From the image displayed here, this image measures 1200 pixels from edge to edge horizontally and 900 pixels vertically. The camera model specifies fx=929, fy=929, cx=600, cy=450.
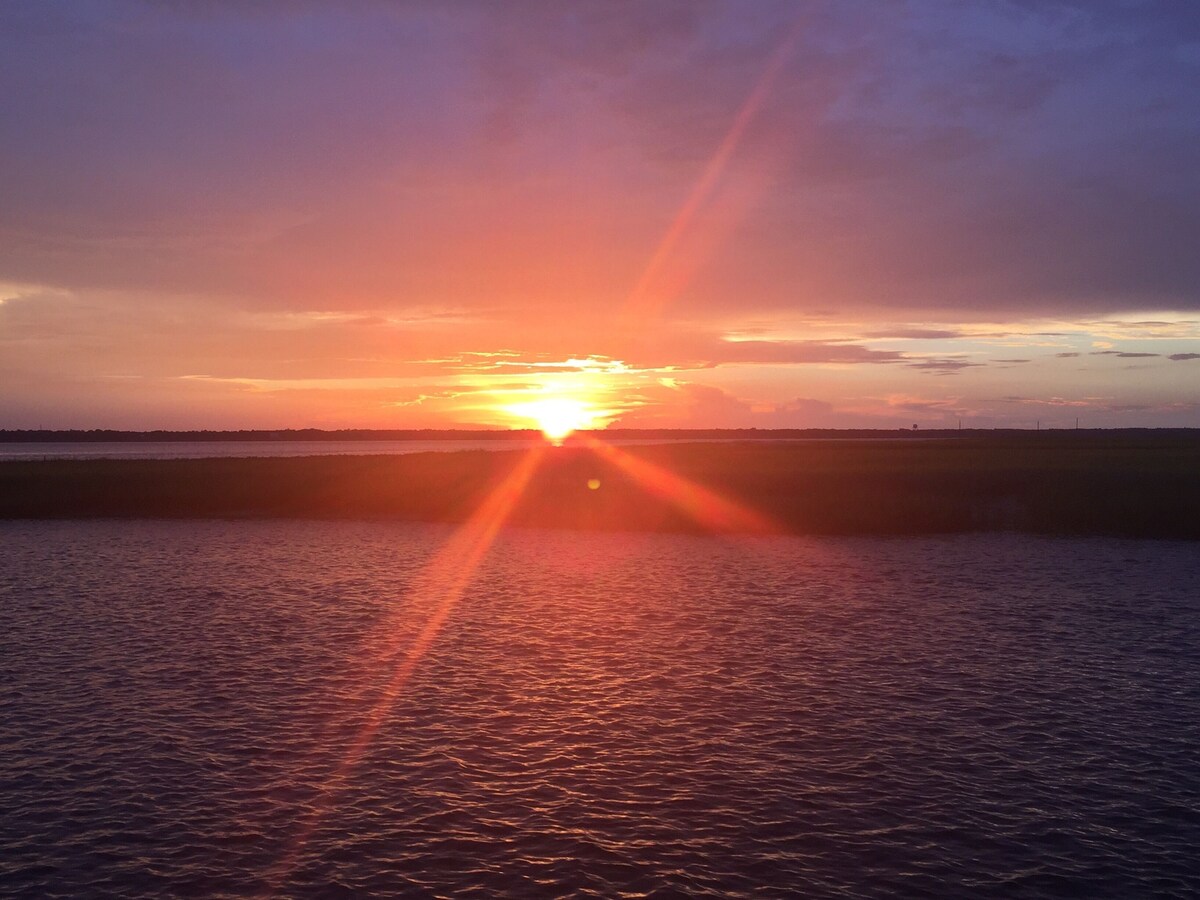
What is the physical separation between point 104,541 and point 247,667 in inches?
1350

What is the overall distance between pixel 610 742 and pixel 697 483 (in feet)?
205

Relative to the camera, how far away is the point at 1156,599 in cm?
3503

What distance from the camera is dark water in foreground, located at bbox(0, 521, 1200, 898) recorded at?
46.7 ft

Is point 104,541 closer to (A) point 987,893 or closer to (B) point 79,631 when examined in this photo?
(B) point 79,631

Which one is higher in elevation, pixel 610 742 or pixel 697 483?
pixel 697 483

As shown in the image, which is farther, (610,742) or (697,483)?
(697,483)

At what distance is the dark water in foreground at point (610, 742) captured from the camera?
14242mm

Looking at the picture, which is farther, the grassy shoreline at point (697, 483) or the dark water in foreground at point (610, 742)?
the grassy shoreline at point (697, 483)

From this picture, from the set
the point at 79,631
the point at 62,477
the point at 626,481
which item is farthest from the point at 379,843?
the point at 62,477

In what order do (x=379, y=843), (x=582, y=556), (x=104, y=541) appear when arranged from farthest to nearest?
1. (x=104, y=541)
2. (x=582, y=556)
3. (x=379, y=843)

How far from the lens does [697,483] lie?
81.4m

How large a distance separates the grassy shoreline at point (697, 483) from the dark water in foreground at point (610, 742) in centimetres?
2154

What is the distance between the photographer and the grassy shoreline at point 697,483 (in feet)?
194

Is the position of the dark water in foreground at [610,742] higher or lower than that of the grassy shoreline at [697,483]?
lower
